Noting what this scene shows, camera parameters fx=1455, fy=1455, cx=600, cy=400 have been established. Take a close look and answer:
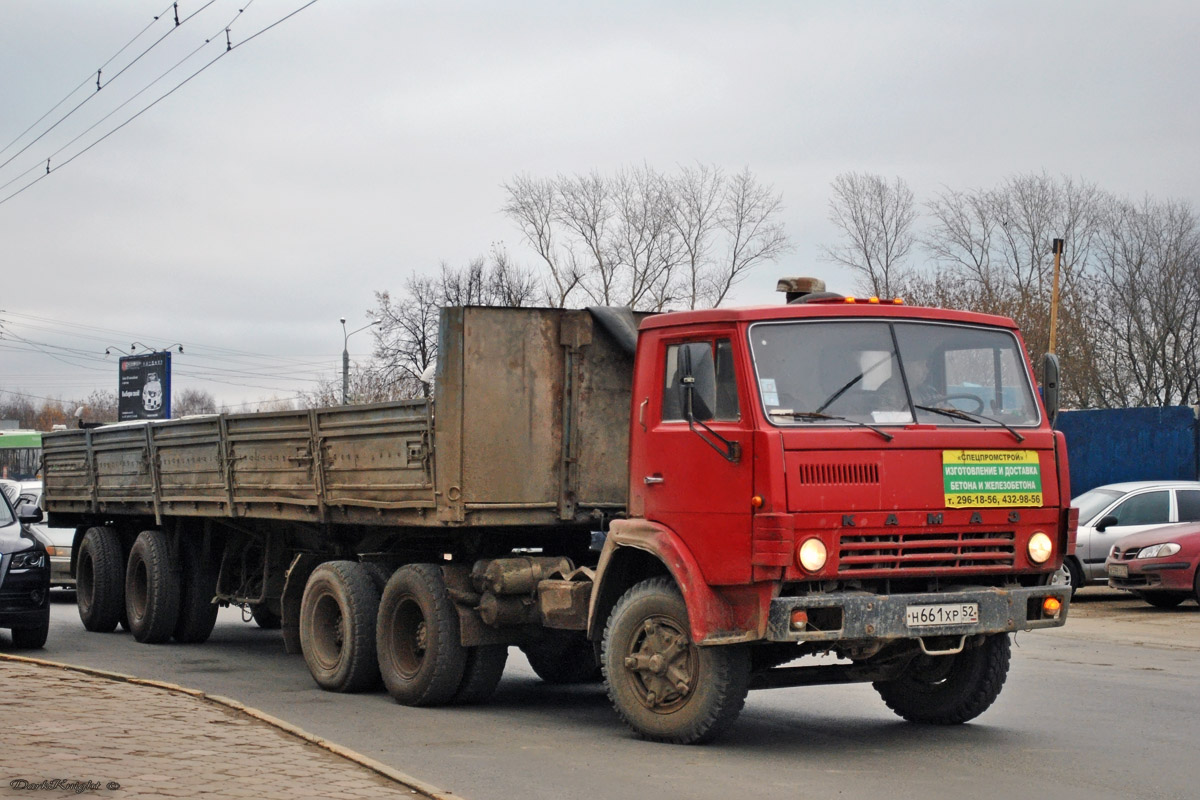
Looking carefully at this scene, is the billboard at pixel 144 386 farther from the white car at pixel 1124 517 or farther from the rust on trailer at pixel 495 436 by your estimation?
the rust on trailer at pixel 495 436

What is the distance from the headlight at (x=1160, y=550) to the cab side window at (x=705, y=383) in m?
11.7

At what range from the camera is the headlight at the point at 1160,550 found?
58.5ft

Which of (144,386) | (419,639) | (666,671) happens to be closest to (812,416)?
(666,671)

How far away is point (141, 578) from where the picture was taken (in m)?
15.1

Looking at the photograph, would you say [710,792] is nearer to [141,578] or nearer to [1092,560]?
[141,578]

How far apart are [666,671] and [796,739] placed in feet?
3.51

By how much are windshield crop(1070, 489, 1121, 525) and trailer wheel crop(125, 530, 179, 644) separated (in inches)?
470

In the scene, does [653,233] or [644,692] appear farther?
[653,233]

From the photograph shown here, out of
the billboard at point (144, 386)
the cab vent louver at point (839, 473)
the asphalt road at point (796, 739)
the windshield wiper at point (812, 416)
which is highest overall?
the billboard at point (144, 386)

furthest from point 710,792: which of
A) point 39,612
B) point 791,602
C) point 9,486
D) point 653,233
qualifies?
point 653,233

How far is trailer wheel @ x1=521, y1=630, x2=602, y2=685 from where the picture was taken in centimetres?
1130

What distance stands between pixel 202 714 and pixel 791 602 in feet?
11.8

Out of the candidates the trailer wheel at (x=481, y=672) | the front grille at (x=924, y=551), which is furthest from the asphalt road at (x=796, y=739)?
the front grille at (x=924, y=551)

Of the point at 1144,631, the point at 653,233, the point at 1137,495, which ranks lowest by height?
the point at 1144,631
